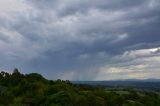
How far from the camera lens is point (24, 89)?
109750mm

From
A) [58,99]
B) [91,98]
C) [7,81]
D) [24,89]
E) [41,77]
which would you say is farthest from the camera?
[41,77]

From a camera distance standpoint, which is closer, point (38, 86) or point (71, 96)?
point (71, 96)

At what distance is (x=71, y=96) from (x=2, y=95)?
18029mm

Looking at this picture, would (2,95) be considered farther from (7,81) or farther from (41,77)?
(41,77)

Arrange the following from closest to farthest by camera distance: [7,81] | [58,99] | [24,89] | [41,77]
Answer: [58,99] < [24,89] < [7,81] < [41,77]

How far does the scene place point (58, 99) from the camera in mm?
86500

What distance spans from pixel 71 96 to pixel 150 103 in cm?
3244

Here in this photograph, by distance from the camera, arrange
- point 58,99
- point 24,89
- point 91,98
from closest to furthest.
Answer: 1. point 58,99
2. point 91,98
3. point 24,89

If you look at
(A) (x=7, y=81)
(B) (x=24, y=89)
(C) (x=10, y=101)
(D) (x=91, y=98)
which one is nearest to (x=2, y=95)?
(C) (x=10, y=101)

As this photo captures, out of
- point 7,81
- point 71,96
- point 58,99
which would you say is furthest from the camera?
point 7,81

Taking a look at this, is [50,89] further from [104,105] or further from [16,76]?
[16,76]

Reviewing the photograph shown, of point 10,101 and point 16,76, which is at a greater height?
point 16,76

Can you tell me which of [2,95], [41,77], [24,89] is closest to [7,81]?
[41,77]

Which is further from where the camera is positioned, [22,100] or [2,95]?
[2,95]
